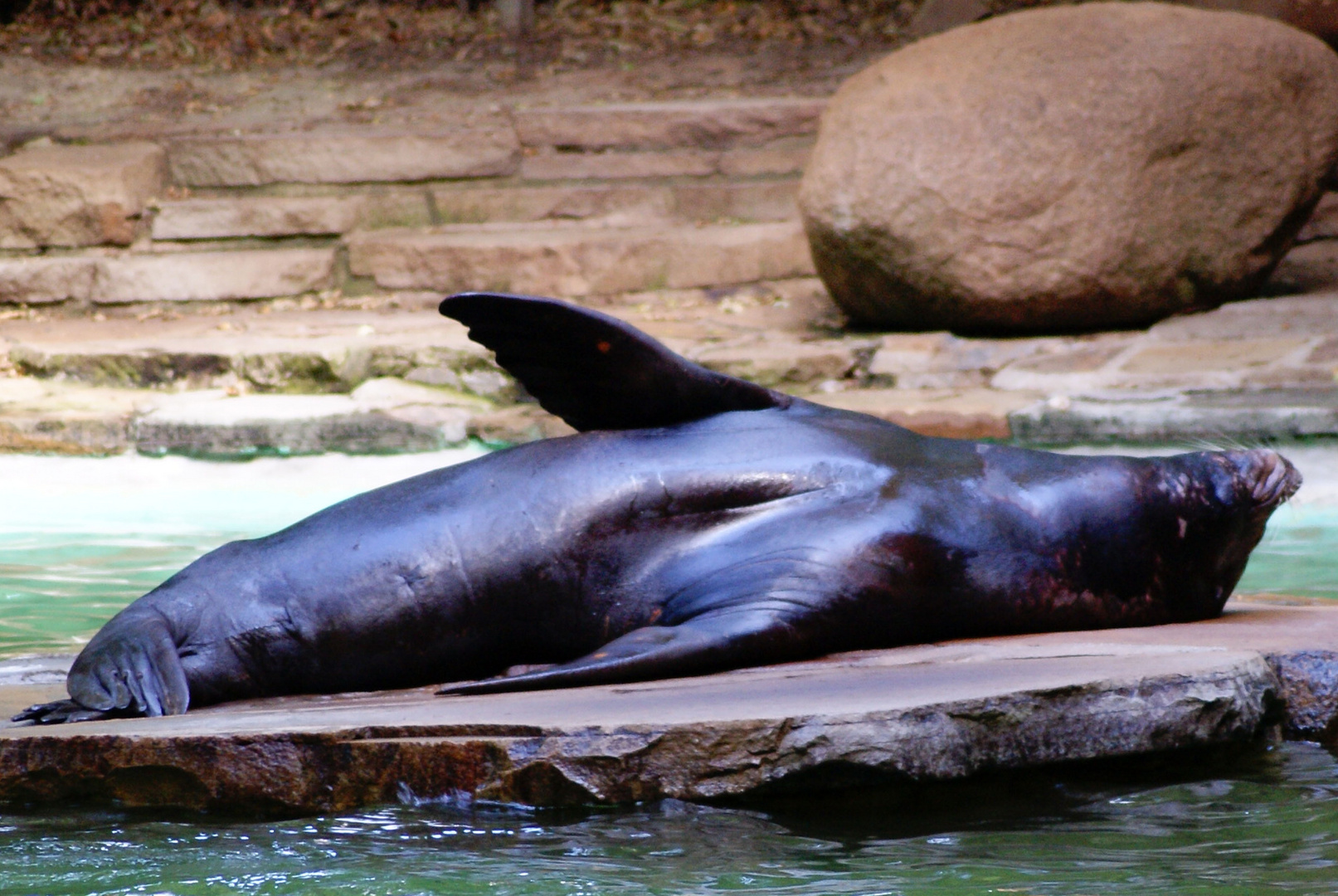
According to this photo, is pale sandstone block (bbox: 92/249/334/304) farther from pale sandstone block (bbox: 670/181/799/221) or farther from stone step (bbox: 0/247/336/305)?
pale sandstone block (bbox: 670/181/799/221)

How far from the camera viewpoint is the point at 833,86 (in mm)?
11836

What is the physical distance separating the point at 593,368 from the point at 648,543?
14.5 inches

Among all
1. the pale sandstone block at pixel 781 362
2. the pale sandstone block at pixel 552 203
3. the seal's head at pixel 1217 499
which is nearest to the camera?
the seal's head at pixel 1217 499

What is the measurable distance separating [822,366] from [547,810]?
18.5 feet

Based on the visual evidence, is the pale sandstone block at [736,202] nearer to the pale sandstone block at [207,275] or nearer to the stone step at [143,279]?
the pale sandstone block at [207,275]

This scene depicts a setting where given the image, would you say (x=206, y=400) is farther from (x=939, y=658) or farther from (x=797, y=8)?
(x=797, y=8)

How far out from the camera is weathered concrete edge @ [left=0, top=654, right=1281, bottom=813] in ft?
7.75

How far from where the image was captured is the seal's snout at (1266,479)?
10.6ft

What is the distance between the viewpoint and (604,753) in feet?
7.72

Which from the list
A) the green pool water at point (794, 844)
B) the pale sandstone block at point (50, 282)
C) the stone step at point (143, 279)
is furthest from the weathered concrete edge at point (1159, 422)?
the pale sandstone block at point (50, 282)

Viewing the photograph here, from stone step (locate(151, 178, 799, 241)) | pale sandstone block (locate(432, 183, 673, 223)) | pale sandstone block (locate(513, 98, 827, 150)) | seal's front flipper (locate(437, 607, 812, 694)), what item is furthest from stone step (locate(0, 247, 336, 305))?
seal's front flipper (locate(437, 607, 812, 694))

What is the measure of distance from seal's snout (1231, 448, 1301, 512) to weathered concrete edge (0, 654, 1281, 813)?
0.77 meters

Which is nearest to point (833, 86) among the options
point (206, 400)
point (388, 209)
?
point (388, 209)

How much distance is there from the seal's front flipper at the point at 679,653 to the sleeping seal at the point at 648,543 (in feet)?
0.15
